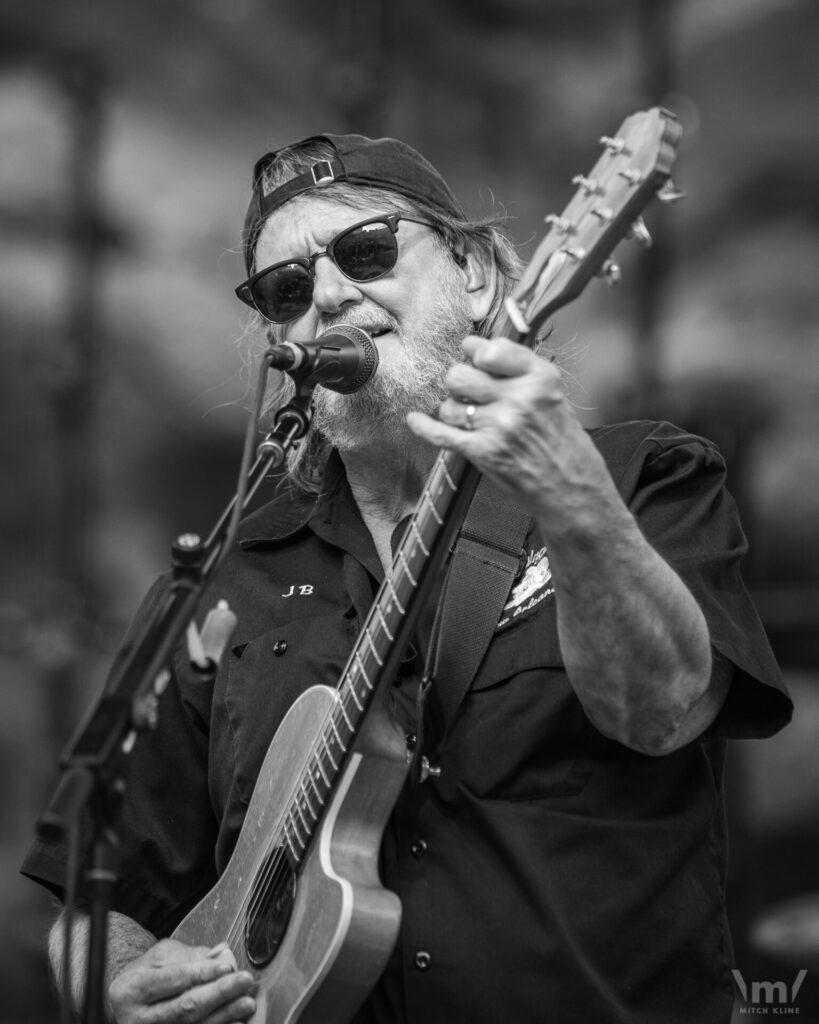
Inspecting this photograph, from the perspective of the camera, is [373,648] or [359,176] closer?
[373,648]

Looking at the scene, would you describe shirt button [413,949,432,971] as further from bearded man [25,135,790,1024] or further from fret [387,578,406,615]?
fret [387,578,406,615]

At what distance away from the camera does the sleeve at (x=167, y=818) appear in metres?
2.66

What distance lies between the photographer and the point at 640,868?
215 cm

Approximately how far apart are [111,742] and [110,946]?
3.48ft

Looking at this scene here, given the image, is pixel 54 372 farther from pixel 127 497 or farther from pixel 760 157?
pixel 760 157

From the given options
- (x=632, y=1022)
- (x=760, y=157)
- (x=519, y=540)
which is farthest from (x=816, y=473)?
(x=632, y=1022)

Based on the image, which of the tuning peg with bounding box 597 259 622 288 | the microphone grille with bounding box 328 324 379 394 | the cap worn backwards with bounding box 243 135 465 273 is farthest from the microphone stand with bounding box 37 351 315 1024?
the cap worn backwards with bounding box 243 135 465 273

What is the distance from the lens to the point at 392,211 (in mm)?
2795

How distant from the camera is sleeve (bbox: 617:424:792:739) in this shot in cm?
209

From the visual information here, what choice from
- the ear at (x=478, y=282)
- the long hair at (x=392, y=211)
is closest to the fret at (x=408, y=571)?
the long hair at (x=392, y=211)

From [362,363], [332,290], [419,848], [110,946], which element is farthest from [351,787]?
[332,290]

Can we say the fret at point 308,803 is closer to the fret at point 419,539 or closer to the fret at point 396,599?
the fret at point 396,599

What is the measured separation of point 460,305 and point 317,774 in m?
1.08

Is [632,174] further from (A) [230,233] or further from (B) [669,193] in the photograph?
(A) [230,233]
